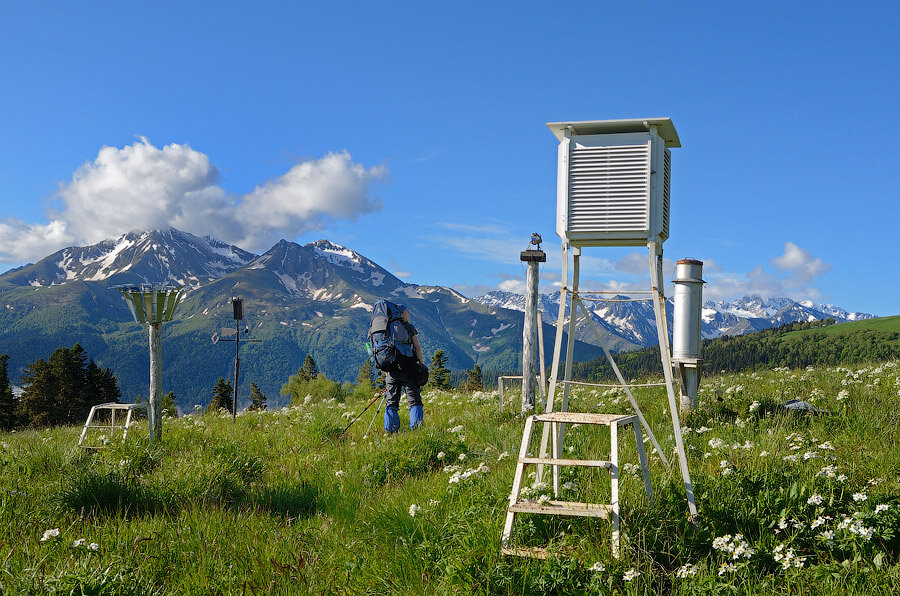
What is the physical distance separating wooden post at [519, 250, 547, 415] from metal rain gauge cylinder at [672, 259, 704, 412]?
106 inches

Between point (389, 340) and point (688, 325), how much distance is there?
225 inches

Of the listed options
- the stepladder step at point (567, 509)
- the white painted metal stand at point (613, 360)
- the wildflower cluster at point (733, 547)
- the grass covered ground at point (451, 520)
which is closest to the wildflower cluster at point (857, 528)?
the grass covered ground at point (451, 520)

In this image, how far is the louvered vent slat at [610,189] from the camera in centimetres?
611

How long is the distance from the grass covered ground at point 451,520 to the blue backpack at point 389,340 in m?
3.20

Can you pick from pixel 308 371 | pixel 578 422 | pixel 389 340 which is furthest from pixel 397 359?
pixel 308 371

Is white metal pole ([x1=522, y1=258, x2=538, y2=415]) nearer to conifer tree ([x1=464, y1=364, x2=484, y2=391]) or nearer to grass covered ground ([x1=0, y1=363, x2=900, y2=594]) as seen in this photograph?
grass covered ground ([x1=0, y1=363, x2=900, y2=594])

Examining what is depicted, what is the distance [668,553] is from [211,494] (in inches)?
216

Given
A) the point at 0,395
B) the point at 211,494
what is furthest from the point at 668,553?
the point at 0,395

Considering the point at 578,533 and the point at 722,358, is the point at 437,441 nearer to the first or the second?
the point at 578,533

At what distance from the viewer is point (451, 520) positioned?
548 cm

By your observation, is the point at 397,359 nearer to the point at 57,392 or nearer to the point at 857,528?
the point at 857,528

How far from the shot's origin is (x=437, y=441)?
30.0ft

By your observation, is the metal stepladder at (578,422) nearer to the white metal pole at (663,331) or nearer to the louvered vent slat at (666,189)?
the white metal pole at (663,331)

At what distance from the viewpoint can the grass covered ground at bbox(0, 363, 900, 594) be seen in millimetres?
4637
